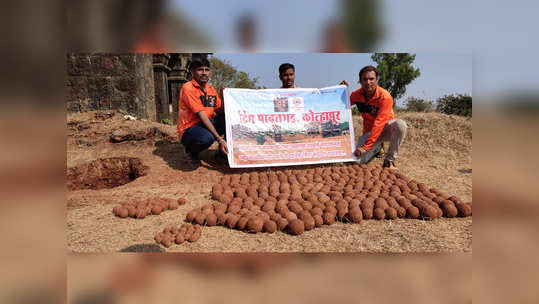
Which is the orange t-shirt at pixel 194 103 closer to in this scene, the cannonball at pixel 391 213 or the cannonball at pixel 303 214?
the cannonball at pixel 303 214

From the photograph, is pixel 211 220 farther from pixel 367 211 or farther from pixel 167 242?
pixel 367 211

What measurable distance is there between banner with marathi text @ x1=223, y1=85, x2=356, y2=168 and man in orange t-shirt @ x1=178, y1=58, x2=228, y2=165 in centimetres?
26

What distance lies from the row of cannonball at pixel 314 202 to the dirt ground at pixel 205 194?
0.31 ft

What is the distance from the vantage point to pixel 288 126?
4.82 m

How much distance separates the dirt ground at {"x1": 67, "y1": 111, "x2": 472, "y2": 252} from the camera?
236 centimetres

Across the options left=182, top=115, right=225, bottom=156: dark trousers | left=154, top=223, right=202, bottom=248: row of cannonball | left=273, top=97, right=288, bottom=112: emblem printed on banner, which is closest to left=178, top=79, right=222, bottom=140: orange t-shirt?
left=182, top=115, right=225, bottom=156: dark trousers

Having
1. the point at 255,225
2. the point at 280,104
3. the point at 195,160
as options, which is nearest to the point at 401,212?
the point at 255,225

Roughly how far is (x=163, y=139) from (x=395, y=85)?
34.1 ft

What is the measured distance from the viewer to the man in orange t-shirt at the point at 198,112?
446 cm

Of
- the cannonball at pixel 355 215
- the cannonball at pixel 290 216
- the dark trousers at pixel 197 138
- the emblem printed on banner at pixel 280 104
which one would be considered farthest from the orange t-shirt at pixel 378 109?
the dark trousers at pixel 197 138

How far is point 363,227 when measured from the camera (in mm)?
2703

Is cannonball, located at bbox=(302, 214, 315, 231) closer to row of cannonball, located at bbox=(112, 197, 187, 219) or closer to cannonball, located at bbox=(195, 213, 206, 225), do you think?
cannonball, located at bbox=(195, 213, 206, 225)
